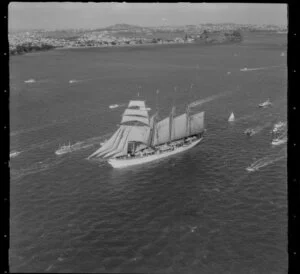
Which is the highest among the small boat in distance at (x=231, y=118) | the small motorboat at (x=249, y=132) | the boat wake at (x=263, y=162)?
the small boat in distance at (x=231, y=118)

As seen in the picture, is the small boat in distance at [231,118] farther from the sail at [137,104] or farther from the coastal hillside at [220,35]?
the coastal hillside at [220,35]

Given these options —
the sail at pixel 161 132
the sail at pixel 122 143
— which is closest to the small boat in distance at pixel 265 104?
the sail at pixel 161 132

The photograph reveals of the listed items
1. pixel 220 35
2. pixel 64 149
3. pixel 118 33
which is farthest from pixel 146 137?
pixel 118 33

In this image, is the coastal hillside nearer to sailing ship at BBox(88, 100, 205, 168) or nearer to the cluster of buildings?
the cluster of buildings

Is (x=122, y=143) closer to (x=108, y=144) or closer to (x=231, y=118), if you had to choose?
(x=108, y=144)

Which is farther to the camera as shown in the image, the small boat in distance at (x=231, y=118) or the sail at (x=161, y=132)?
the sail at (x=161, y=132)
